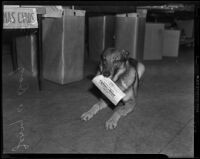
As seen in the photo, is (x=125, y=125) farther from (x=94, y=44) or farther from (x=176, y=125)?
(x=94, y=44)

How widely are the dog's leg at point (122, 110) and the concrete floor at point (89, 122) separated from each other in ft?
0.13


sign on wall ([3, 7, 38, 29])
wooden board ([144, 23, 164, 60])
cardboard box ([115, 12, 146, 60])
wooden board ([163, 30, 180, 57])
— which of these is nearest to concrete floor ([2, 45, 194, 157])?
sign on wall ([3, 7, 38, 29])

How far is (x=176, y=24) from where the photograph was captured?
4.37 metres

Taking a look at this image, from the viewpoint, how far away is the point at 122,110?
177 centimetres

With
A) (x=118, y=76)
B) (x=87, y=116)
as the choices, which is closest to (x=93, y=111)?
(x=87, y=116)

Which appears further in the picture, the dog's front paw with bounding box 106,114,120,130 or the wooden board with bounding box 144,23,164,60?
the wooden board with bounding box 144,23,164,60

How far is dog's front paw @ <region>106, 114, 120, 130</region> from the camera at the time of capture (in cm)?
159

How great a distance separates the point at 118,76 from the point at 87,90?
2.10ft

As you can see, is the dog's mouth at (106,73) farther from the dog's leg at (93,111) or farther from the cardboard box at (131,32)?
the cardboard box at (131,32)

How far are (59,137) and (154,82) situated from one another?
1.55 m

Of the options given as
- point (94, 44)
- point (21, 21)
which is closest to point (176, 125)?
point (21, 21)

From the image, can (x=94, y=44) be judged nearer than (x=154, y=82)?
No

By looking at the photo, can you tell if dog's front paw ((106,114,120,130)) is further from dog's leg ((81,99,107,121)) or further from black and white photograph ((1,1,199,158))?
dog's leg ((81,99,107,121))

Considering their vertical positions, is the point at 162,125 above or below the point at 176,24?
below
